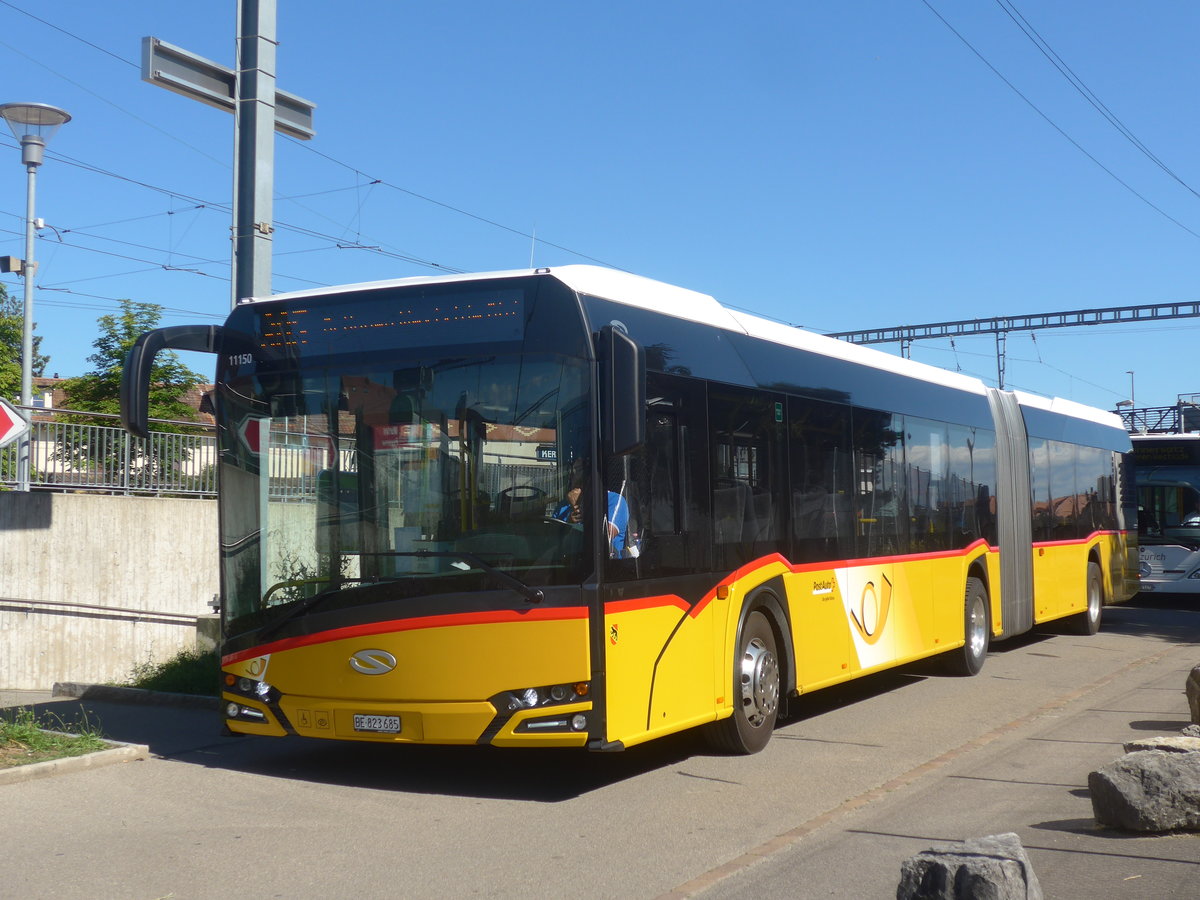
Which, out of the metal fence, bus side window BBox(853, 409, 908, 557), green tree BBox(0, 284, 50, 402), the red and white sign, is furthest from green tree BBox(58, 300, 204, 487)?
bus side window BBox(853, 409, 908, 557)

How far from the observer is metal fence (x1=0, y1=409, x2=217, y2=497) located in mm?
14648

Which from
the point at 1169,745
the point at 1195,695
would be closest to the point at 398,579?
the point at 1169,745

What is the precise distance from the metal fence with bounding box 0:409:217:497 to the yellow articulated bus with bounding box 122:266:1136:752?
22.3 ft

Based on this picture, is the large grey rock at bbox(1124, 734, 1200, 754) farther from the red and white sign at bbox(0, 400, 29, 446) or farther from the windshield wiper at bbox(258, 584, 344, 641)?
the red and white sign at bbox(0, 400, 29, 446)

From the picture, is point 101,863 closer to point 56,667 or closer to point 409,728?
point 409,728

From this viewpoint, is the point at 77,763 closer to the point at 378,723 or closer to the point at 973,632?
the point at 378,723

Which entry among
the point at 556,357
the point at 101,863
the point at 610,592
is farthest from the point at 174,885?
the point at 556,357

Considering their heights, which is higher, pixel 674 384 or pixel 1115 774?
pixel 674 384

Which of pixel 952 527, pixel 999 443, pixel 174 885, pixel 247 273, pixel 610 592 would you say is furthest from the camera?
pixel 999 443

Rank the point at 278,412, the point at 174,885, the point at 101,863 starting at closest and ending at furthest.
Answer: the point at 174,885
the point at 101,863
the point at 278,412

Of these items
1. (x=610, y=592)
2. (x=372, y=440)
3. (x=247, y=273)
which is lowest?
(x=610, y=592)

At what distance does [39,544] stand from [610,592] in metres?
9.28

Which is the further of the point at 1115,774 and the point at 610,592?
the point at 610,592

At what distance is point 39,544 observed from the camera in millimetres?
14531
